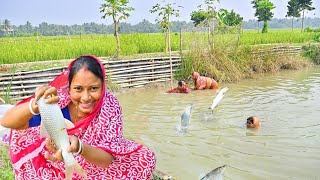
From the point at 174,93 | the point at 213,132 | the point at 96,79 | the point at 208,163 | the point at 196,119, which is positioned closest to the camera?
the point at 96,79

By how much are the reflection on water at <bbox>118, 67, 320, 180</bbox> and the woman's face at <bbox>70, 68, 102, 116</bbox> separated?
2731mm

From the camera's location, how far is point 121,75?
37.3ft

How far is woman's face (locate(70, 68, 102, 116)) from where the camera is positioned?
2344mm

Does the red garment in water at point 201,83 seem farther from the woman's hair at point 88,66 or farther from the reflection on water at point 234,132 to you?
the woman's hair at point 88,66

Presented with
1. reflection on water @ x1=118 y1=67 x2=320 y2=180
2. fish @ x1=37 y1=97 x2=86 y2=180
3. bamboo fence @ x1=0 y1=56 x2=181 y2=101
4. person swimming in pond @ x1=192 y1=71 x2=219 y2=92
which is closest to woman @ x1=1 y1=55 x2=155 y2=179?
fish @ x1=37 y1=97 x2=86 y2=180

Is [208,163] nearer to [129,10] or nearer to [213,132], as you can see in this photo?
[213,132]

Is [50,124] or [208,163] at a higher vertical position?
[50,124]

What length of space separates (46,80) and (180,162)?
509 centimetres

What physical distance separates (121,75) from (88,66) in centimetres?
904

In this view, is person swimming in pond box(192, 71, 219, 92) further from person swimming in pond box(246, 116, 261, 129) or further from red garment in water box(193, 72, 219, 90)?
person swimming in pond box(246, 116, 261, 129)

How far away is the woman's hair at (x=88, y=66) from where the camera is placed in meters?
2.36

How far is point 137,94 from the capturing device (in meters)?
11.1

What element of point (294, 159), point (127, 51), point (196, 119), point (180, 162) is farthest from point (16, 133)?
point (127, 51)

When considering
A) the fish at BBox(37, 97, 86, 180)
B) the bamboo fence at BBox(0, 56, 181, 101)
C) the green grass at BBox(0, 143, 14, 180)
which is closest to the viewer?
the fish at BBox(37, 97, 86, 180)
